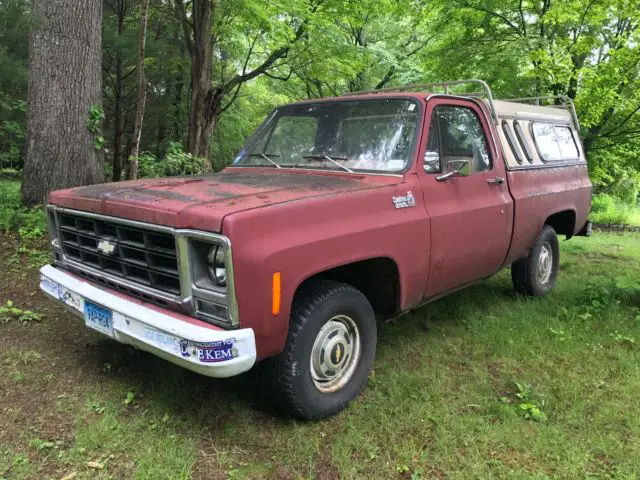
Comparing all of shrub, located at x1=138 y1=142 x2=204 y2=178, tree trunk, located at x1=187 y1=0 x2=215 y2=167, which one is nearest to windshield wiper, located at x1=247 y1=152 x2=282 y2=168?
shrub, located at x1=138 y1=142 x2=204 y2=178

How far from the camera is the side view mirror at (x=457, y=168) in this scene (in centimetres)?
382

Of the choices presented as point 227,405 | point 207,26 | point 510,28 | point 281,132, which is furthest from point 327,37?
point 227,405

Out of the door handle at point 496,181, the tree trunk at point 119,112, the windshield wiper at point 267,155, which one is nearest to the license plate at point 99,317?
the windshield wiper at point 267,155

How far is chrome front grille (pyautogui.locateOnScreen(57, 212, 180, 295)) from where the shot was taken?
281 cm

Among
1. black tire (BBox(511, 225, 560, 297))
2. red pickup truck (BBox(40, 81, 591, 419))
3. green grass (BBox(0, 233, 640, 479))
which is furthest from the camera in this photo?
black tire (BBox(511, 225, 560, 297))

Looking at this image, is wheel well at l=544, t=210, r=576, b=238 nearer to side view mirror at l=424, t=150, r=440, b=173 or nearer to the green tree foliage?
side view mirror at l=424, t=150, r=440, b=173

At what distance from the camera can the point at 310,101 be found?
14.8ft

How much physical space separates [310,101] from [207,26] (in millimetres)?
7718

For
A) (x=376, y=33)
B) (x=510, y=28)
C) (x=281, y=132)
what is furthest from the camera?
(x=376, y=33)

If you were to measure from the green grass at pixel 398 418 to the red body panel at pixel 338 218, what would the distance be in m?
0.60

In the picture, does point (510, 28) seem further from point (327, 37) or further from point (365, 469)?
point (365, 469)

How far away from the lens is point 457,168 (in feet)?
12.7

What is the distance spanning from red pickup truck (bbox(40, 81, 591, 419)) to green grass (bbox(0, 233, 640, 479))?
1.04 ft

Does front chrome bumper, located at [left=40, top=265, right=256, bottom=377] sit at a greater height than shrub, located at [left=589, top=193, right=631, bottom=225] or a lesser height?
greater
